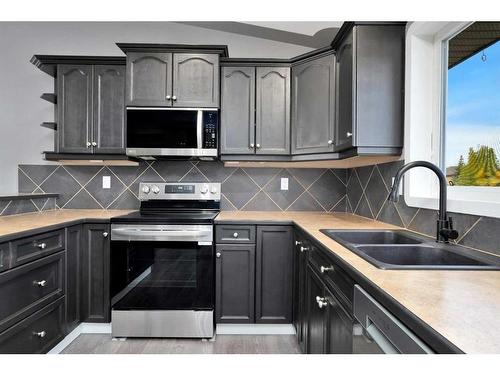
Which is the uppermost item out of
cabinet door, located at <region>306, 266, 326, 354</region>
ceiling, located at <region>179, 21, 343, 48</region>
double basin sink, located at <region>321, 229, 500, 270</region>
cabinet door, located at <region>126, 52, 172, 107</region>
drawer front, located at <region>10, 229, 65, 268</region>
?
ceiling, located at <region>179, 21, 343, 48</region>

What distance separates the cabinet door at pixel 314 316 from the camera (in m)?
1.47

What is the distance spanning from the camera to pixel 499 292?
81 centimetres

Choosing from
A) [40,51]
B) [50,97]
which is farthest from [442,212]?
[40,51]

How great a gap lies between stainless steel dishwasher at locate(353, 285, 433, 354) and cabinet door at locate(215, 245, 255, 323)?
1329 millimetres

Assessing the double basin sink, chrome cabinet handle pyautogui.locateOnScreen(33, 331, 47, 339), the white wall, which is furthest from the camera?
the white wall

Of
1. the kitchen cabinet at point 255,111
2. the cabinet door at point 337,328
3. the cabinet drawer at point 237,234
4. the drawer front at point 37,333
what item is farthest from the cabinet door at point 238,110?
the drawer front at point 37,333

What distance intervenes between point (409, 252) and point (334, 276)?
41 centimetres

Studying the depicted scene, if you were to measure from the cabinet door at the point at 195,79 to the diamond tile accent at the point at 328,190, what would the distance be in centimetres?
118

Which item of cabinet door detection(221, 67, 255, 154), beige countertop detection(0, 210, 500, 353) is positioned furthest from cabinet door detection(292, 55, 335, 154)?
beige countertop detection(0, 210, 500, 353)

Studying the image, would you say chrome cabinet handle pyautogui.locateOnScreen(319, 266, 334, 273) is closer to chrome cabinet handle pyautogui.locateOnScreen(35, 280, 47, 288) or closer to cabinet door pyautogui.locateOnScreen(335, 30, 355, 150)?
cabinet door pyautogui.locateOnScreen(335, 30, 355, 150)

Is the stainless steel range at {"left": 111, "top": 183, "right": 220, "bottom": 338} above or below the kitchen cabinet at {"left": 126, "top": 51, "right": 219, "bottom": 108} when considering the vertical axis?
below

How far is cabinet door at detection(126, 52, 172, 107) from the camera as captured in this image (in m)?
2.43

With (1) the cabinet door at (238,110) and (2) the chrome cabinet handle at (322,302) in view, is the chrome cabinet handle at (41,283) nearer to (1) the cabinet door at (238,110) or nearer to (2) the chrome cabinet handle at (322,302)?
(1) the cabinet door at (238,110)

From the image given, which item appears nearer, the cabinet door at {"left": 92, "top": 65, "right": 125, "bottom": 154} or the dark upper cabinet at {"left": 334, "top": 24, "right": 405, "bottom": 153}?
the dark upper cabinet at {"left": 334, "top": 24, "right": 405, "bottom": 153}
